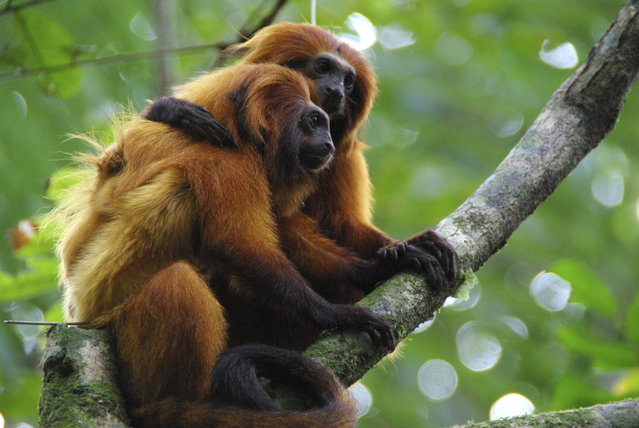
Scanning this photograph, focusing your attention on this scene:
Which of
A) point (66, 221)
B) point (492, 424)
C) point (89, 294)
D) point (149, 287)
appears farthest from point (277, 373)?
point (66, 221)

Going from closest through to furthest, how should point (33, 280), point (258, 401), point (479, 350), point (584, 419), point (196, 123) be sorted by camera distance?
point (584, 419), point (258, 401), point (196, 123), point (33, 280), point (479, 350)

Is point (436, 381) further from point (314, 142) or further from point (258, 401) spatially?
point (258, 401)

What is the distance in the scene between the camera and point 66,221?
18.1 ft

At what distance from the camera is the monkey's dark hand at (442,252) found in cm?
446

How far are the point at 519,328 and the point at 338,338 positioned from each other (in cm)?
809

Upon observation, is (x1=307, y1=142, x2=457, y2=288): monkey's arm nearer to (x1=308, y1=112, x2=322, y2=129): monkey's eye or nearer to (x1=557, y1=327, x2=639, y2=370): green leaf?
(x1=308, y1=112, x2=322, y2=129): monkey's eye

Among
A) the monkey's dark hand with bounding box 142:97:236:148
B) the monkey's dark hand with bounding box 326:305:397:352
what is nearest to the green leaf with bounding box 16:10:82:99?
the monkey's dark hand with bounding box 142:97:236:148

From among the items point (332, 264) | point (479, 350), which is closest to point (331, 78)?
point (332, 264)

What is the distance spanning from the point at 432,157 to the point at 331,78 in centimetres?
320

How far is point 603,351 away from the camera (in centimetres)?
514

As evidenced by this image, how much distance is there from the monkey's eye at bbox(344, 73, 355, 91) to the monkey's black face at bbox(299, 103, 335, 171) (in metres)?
0.89

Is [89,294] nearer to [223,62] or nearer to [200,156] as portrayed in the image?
[200,156]

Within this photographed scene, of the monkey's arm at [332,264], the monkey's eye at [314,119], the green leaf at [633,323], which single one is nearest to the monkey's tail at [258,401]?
the monkey's arm at [332,264]

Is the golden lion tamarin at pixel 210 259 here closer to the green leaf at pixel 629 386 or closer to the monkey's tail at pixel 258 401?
the monkey's tail at pixel 258 401
